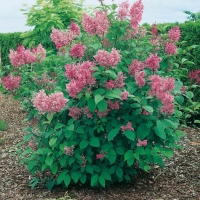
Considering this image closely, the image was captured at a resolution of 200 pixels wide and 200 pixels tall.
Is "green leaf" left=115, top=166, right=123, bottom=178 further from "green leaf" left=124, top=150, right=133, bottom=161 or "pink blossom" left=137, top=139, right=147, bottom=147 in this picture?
"pink blossom" left=137, top=139, right=147, bottom=147

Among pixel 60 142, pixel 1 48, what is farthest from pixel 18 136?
pixel 1 48

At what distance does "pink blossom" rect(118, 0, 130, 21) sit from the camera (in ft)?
11.7

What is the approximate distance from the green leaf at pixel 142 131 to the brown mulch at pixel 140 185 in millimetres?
729

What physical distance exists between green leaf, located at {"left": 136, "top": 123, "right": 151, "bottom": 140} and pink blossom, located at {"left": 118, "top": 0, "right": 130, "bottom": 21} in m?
1.03

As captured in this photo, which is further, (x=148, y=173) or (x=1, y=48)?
(x=1, y=48)

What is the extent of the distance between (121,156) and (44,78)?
1.15 metres

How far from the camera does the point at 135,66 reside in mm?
3723

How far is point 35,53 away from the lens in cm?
411

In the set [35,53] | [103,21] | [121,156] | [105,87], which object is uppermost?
[103,21]

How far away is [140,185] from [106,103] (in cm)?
137

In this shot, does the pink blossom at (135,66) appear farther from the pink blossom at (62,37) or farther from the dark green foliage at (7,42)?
the dark green foliage at (7,42)

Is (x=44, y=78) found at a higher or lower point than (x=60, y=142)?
higher

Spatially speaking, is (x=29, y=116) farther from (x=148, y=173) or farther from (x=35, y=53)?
(x=148, y=173)

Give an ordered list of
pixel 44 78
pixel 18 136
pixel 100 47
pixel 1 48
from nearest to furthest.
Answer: pixel 100 47 → pixel 44 78 → pixel 18 136 → pixel 1 48
